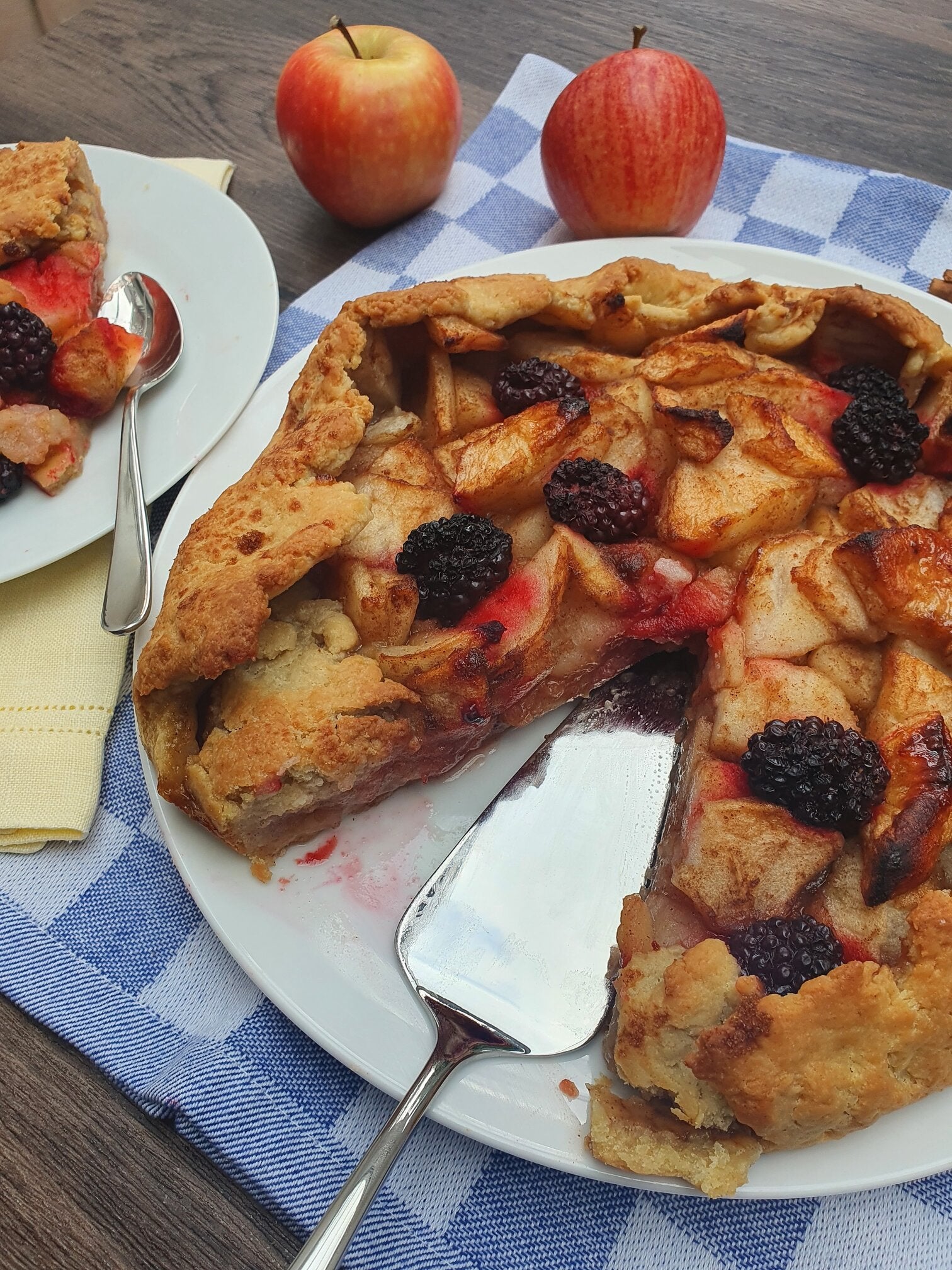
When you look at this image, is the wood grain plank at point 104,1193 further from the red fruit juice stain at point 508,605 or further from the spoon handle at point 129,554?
the red fruit juice stain at point 508,605

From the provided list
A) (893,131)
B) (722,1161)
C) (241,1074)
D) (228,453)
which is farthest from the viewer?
(893,131)

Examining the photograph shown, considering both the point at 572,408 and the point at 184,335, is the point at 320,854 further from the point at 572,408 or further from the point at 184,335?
the point at 184,335

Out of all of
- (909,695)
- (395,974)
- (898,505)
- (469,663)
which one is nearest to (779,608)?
(909,695)

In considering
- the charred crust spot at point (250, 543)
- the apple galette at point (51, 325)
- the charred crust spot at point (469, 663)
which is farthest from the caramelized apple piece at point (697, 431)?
the apple galette at point (51, 325)

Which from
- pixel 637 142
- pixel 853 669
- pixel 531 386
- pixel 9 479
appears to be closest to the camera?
pixel 853 669

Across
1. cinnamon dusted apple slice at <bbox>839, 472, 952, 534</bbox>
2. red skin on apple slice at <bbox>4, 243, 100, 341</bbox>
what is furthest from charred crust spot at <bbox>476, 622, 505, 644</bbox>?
red skin on apple slice at <bbox>4, 243, 100, 341</bbox>

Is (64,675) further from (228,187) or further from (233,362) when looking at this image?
(228,187)

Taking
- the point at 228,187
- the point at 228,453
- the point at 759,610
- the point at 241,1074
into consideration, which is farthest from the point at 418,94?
the point at 241,1074
